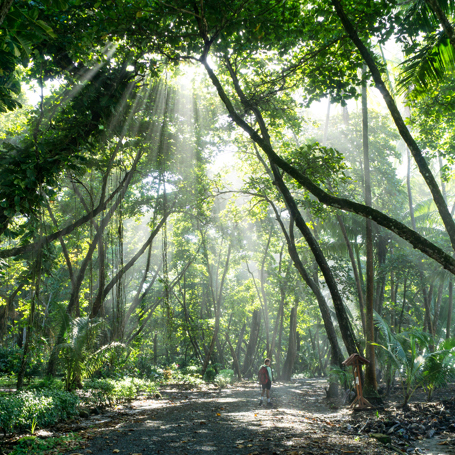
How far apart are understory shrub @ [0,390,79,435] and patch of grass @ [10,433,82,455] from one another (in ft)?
1.44

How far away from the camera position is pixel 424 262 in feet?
59.2

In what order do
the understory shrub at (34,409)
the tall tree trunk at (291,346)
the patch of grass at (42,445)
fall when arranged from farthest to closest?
the tall tree trunk at (291,346) < the understory shrub at (34,409) < the patch of grass at (42,445)

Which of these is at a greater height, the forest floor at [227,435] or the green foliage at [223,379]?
the forest floor at [227,435]

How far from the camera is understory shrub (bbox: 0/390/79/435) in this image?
5.30 metres

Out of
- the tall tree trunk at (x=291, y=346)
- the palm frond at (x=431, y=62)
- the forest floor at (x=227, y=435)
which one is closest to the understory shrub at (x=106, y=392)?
the forest floor at (x=227, y=435)

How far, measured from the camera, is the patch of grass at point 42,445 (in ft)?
15.0

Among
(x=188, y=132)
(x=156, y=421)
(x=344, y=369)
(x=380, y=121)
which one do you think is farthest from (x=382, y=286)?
(x=156, y=421)

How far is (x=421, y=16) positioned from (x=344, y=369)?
8.62m

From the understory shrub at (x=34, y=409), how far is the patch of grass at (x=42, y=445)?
0.44 m

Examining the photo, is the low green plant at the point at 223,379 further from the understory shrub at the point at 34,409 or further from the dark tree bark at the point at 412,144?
the dark tree bark at the point at 412,144

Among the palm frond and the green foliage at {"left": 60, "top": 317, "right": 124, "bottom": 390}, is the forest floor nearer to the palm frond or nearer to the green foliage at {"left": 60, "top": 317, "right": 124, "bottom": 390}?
the green foliage at {"left": 60, "top": 317, "right": 124, "bottom": 390}

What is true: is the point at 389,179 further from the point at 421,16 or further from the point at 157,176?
the point at 421,16

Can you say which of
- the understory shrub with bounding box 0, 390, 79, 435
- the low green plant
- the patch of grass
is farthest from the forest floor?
the low green plant

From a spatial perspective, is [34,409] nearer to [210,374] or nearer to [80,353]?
[80,353]
